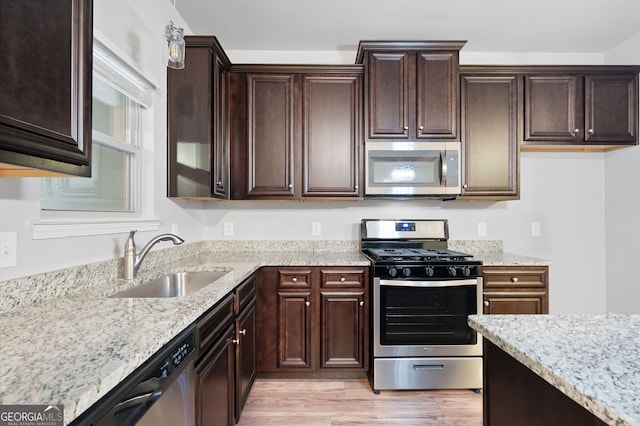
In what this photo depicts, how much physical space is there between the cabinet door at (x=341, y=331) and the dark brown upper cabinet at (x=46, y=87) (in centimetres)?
180

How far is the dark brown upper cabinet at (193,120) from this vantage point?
221 centimetres

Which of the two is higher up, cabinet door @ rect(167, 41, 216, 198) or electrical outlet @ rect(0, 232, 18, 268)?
cabinet door @ rect(167, 41, 216, 198)

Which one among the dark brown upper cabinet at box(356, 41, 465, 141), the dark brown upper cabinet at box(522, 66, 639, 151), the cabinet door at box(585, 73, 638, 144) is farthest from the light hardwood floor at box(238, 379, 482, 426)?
the cabinet door at box(585, 73, 638, 144)

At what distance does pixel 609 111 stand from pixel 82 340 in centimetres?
366

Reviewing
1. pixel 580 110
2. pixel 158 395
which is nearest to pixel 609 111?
pixel 580 110

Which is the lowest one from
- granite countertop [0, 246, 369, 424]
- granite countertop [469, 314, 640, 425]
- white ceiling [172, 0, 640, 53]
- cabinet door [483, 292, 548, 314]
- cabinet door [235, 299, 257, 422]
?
cabinet door [235, 299, 257, 422]

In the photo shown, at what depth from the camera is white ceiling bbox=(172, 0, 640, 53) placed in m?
2.33

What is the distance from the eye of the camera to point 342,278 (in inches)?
93.4

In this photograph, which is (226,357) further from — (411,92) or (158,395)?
(411,92)

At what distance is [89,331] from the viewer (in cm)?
94

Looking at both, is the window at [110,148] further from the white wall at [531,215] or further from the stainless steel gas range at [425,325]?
the stainless steel gas range at [425,325]

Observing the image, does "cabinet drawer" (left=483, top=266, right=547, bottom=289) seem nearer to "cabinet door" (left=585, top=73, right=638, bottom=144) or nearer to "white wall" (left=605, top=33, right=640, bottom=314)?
"white wall" (left=605, top=33, right=640, bottom=314)

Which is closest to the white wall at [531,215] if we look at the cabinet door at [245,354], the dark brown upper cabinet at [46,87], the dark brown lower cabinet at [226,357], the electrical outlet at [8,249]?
the dark brown lower cabinet at [226,357]

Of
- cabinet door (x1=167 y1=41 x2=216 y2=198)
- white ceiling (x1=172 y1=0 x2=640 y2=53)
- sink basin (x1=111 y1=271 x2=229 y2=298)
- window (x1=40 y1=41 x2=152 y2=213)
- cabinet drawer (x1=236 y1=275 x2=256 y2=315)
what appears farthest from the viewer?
white ceiling (x1=172 y1=0 x2=640 y2=53)
